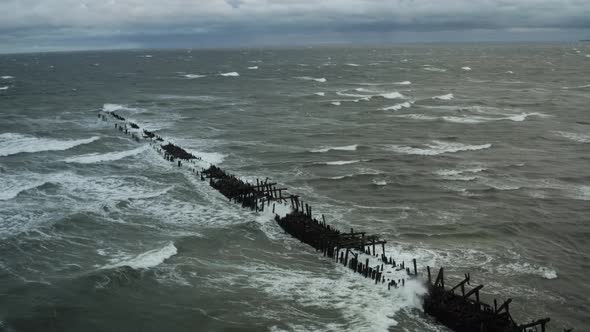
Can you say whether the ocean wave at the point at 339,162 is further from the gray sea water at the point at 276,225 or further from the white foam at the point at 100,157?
the white foam at the point at 100,157

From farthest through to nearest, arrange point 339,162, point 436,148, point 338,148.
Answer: point 338,148, point 436,148, point 339,162

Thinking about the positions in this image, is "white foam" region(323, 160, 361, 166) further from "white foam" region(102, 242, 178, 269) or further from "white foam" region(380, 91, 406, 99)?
"white foam" region(380, 91, 406, 99)

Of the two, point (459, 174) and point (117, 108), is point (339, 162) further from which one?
Result: point (117, 108)

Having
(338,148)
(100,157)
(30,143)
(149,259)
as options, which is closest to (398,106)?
(338,148)

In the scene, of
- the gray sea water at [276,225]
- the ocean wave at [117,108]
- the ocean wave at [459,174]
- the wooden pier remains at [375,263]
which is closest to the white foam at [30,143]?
the gray sea water at [276,225]

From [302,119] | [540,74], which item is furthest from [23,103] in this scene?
[540,74]

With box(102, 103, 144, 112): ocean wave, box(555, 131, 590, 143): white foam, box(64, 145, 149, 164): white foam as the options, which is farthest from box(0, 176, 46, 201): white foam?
Answer: box(555, 131, 590, 143): white foam
